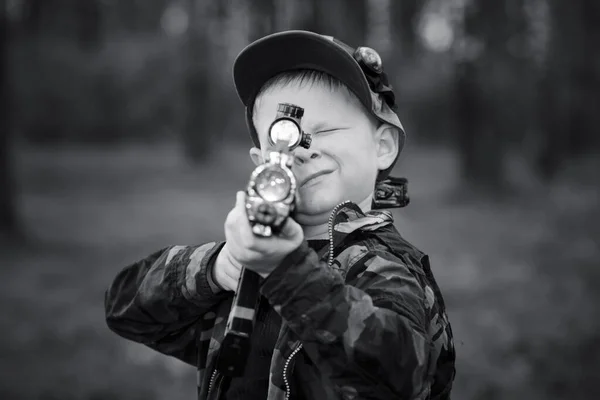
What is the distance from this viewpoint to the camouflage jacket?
1.34 meters

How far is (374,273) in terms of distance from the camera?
59.6 inches

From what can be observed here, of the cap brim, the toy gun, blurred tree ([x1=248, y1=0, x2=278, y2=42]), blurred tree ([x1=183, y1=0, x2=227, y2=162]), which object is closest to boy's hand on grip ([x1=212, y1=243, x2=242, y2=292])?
the toy gun

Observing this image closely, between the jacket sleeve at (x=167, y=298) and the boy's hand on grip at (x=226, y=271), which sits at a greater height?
the boy's hand on grip at (x=226, y=271)

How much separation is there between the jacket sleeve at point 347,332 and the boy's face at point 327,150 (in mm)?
329

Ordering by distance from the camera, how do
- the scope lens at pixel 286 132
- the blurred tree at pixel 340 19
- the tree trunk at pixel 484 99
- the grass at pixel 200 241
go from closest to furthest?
1. the scope lens at pixel 286 132
2. the grass at pixel 200 241
3. the blurred tree at pixel 340 19
4. the tree trunk at pixel 484 99

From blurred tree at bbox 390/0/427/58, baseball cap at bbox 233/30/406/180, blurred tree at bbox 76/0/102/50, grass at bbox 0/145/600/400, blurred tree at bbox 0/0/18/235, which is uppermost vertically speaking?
blurred tree at bbox 390/0/427/58

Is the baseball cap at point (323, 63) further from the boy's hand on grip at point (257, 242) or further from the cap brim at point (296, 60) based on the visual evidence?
the boy's hand on grip at point (257, 242)

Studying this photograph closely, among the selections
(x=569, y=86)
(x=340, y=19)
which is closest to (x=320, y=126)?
(x=340, y=19)

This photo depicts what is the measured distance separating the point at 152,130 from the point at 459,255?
21.6 ft

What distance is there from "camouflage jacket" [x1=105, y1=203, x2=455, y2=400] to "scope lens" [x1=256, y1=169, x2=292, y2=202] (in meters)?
0.15

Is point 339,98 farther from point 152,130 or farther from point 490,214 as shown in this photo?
point 152,130

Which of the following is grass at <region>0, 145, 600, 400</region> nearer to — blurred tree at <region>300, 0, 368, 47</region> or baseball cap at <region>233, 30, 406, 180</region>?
baseball cap at <region>233, 30, 406, 180</region>

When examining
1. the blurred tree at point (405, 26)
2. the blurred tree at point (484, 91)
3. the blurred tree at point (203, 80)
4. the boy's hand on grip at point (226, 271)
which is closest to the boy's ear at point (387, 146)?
the boy's hand on grip at point (226, 271)

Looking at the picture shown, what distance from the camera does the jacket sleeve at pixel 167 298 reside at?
174cm
